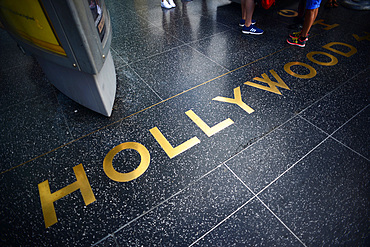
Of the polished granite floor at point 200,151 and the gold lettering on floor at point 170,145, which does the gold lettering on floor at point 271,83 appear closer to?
the polished granite floor at point 200,151

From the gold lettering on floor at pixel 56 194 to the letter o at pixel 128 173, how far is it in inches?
6.5

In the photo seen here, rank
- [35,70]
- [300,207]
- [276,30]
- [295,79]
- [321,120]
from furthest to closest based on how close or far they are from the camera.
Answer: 1. [276,30]
2. [35,70]
3. [295,79]
4. [321,120]
5. [300,207]

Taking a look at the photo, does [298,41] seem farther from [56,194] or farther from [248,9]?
[56,194]

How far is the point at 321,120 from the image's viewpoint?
196 centimetres

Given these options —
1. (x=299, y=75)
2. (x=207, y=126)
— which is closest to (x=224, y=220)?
(x=207, y=126)

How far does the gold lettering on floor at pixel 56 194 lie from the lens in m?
1.38

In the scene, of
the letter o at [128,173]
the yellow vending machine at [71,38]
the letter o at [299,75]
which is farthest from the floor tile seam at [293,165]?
the yellow vending machine at [71,38]

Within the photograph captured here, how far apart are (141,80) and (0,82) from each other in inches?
66.9

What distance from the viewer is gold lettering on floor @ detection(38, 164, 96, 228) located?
54.3 inches

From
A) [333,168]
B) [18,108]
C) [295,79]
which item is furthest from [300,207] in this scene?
[18,108]

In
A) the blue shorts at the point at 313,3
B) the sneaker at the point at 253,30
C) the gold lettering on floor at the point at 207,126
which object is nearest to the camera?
the gold lettering on floor at the point at 207,126

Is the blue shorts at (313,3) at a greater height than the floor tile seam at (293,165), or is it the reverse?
the blue shorts at (313,3)

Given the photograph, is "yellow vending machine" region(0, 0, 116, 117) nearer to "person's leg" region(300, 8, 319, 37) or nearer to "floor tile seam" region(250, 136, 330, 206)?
"floor tile seam" region(250, 136, 330, 206)

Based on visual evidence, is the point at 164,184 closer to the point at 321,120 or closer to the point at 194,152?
the point at 194,152
